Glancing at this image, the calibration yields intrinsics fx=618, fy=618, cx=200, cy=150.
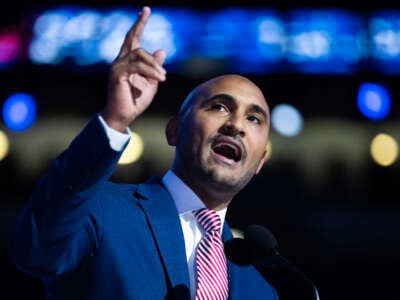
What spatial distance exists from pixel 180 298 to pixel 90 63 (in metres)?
7.07

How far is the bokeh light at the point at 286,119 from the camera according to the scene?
1001 centimetres

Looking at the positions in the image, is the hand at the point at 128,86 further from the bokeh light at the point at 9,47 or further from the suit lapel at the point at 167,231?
the bokeh light at the point at 9,47

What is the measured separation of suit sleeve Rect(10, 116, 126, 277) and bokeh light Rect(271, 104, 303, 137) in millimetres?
8590

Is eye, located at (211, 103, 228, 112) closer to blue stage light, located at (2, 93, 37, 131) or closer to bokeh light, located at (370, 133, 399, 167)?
blue stage light, located at (2, 93, 37, 131)

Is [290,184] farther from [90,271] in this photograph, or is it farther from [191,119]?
[90,271]

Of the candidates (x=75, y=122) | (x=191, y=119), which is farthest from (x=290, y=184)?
(x=75, y=122)

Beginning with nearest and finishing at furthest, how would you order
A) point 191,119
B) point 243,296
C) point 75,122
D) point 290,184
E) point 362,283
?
1. point 243,296
2. point 191,119
3. point 290,184
4. point 362,283
5. point 75,122

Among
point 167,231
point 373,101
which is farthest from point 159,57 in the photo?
point 373,101

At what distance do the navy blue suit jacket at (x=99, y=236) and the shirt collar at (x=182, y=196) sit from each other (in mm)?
42

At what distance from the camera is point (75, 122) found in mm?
11406

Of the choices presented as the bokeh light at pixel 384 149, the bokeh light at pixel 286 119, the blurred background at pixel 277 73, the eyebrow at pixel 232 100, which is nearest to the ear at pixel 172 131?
the eyebrow at pixel 232 100

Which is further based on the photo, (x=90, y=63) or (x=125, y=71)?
(x=90, y=63)

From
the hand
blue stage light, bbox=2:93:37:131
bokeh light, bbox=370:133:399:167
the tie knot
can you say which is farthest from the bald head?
bokeh light, bbox=370:133:399:167

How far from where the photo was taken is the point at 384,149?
1088 cm
